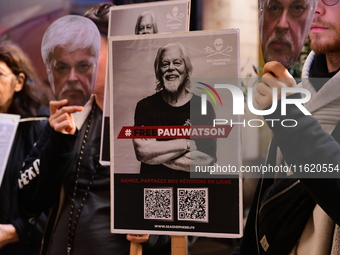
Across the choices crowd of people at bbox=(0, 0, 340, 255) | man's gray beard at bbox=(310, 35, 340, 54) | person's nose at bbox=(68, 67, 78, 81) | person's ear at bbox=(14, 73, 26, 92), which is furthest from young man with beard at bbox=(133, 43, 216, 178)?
person's ear at bbox=(14, 73, 26, 92)

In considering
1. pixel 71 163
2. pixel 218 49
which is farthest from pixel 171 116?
pixel 71 163

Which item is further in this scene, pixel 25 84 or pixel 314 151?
pixel 25 84

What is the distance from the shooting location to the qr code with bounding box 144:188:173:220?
139 cm

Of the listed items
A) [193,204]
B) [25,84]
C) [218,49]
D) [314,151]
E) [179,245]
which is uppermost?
[25,84]

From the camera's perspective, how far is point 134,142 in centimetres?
144

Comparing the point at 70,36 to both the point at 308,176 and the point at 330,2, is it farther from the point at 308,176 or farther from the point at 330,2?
the point at 308,176

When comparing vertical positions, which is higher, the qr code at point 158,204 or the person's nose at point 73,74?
the person's nose at point 73,74

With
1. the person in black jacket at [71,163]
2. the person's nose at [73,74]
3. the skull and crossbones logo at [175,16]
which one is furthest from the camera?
the person's nose at [73,74]

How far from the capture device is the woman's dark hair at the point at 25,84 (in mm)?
2123

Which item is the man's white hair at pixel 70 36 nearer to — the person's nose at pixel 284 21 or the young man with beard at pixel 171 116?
the young man with beard at pixel 171 116

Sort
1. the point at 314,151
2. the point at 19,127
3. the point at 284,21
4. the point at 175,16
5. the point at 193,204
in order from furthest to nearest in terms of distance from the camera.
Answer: the point at 19,127, the point at 175,16, the point at 284,21, the point at 193,204, the point at 314,151

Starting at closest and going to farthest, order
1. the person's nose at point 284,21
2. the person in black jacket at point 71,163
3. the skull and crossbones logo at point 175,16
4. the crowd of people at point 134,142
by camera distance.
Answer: the crowd of people at point 134,142 < the person's nose at point 284,21 < the skull and crossbones logo at point 175,16 < the person in black jacket at point 71,163

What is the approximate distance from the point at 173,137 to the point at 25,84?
1.16 m

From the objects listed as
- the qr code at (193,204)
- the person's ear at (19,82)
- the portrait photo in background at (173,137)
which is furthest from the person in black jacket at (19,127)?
the qr code at (193,204)
